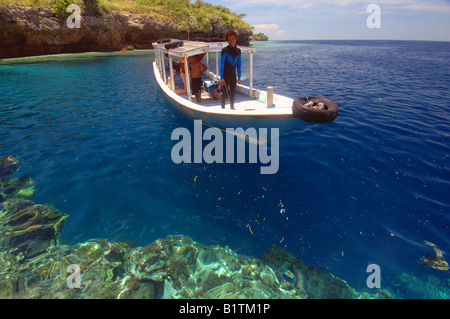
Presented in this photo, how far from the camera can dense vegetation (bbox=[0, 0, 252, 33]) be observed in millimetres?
33562

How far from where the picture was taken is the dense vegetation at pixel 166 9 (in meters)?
33.6

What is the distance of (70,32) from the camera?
35.1m

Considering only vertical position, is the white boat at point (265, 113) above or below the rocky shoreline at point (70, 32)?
below

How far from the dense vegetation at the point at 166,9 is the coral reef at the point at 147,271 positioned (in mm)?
41174

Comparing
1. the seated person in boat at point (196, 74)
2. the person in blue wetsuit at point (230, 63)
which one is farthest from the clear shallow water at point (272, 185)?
the person in blue wetsuit at point (230, 63)

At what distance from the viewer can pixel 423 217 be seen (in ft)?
15.8

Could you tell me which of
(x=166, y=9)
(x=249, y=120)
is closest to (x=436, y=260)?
(x=249, y=120)

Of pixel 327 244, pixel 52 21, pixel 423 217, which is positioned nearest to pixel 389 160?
pixel 423 217

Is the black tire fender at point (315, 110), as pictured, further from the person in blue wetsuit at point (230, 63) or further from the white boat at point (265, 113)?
the person in blue wetsuit at point (230, 63)

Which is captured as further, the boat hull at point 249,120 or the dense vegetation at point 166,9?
the dense vegetation at point 166,9

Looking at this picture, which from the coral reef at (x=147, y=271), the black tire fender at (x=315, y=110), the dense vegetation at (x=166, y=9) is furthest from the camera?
the dense vegetation at (x=166, y=9)

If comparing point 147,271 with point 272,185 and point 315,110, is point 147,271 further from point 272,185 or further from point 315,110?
point 315,110

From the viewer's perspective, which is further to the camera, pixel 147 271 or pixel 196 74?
pixel 196 74

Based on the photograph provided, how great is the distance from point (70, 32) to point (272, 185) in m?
43.5
